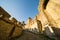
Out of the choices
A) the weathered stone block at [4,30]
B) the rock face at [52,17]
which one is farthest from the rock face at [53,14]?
the weathered stone block at [4,30]

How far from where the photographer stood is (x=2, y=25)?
8914mm

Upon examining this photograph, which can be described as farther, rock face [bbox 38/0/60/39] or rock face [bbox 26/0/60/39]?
rock face [bbox 38/0/60/39]

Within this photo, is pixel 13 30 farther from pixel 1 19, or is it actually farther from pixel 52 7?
pixel 52 7

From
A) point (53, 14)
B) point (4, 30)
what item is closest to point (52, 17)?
point (53, 14)

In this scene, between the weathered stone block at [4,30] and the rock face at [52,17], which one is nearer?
the weathered stone block at [4,30]

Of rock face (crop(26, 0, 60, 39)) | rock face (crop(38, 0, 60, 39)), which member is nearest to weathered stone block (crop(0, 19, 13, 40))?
rock face (crop(26, 0, 60, 39))

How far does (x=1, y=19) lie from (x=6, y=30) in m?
1.30

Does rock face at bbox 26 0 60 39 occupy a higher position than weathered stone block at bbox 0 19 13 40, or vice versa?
rock face at bbox 26 0 60 39

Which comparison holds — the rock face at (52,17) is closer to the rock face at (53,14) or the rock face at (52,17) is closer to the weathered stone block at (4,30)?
the rock face at (53,14)

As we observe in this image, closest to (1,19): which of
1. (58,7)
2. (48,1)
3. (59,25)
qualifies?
(59,25)

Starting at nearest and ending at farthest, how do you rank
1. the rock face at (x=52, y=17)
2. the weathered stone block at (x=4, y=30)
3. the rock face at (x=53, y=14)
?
the weathered stone block at (x=4, y=30) < the rock face at (x=52, y=17) < the rock face at (x=53, y=14)

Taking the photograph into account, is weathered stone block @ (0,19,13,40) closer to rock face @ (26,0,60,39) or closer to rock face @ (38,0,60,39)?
rock face @ (26,0,60,39)

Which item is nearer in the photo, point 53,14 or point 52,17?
point 53,14

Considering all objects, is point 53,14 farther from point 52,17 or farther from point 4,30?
point 4,30
